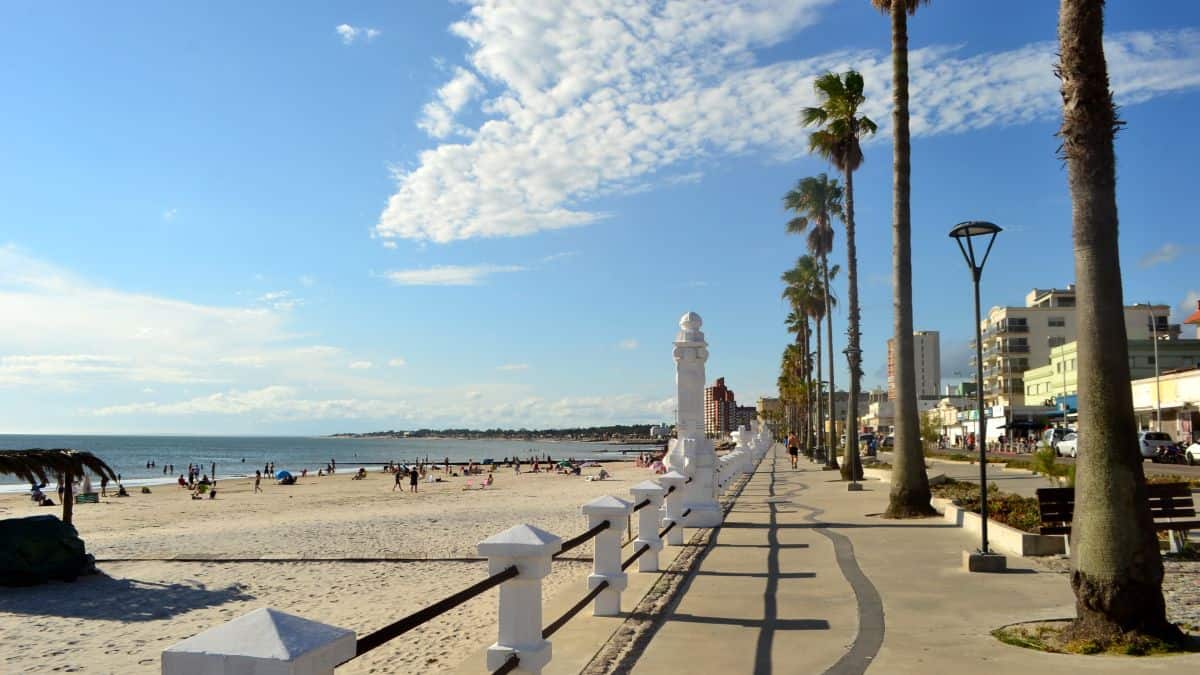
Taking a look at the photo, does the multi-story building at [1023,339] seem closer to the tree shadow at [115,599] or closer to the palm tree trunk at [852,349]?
the palm tree trunk at [852,349]

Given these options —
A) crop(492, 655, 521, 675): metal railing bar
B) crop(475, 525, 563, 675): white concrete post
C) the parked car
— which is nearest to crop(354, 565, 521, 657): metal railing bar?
crop(475, 525, 563, 675): white concrete post

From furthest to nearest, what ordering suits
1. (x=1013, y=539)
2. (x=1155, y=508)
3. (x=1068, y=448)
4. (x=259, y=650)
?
(x=1068, y=448) < (x=1013, y=539) < (x=1155, y=508) < (x=259, y=650)

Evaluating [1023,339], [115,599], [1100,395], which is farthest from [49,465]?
[1023,339]

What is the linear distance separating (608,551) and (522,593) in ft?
8.69

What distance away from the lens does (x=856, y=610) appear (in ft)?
25.8

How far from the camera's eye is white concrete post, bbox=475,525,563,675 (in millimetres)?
5219

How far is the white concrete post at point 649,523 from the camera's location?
394 inches

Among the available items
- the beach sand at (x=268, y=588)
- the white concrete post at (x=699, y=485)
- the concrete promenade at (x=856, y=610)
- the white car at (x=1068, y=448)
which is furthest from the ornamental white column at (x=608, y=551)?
the white car at (x=1068, y=448)

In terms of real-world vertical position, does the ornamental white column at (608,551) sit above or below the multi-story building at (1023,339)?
below

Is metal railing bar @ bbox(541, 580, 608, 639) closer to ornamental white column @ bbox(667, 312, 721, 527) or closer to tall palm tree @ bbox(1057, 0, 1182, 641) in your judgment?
tall palm tree @ bbox(1057, 0, 1182, 641)

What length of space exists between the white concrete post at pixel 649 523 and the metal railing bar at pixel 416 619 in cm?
491

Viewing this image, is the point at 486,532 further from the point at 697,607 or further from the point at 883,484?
the point at 697,607

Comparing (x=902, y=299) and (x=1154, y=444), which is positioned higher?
(x=902, y=299)

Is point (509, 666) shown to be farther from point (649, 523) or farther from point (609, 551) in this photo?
point (649, 523)
